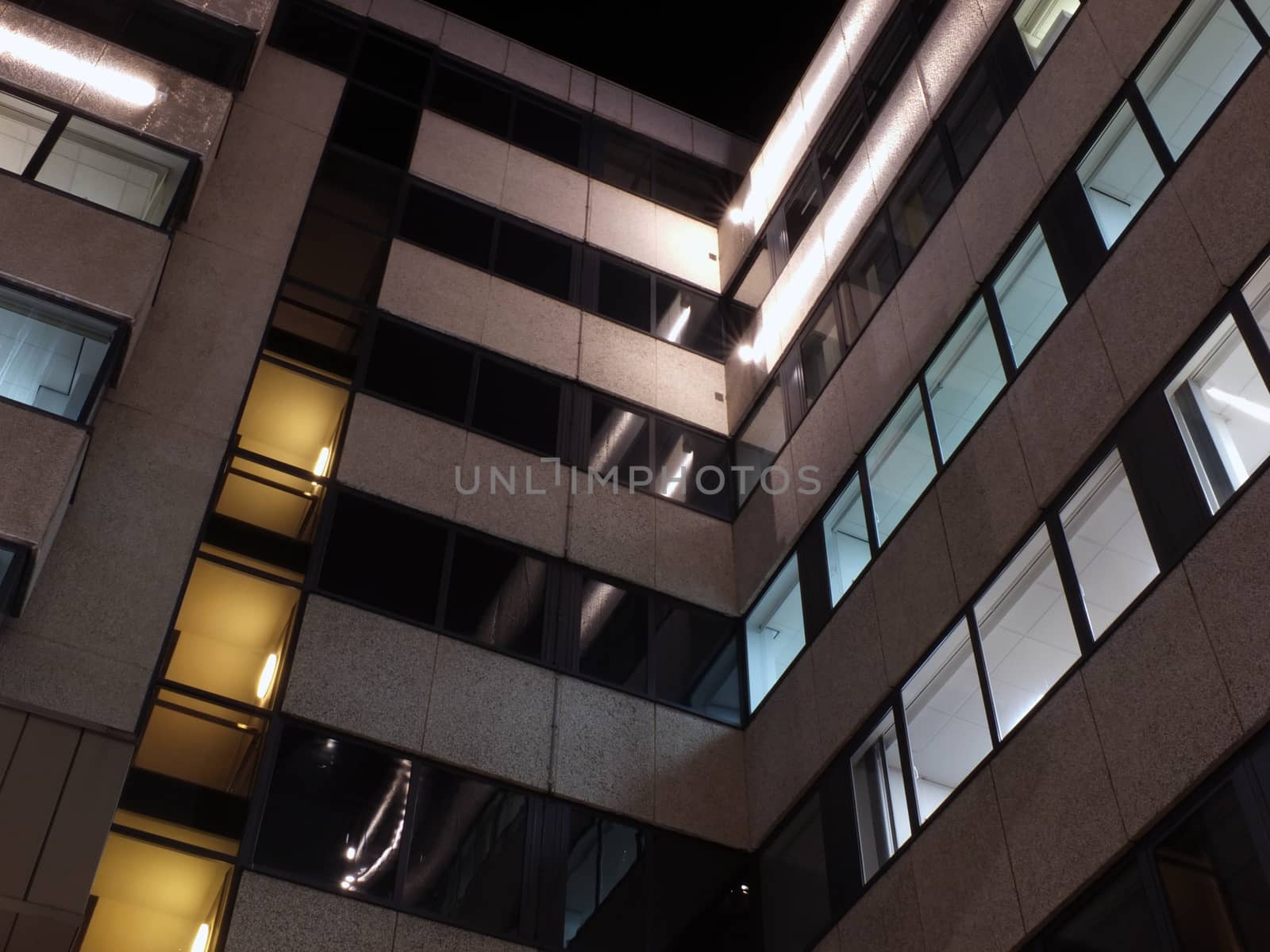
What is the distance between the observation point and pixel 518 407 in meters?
23.3

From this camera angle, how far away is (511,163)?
2791 centimetres

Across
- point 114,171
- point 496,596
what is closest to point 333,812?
point 496,596

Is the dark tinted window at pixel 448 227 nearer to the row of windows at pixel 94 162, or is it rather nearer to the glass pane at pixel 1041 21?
the row of windows at pixel 94 162

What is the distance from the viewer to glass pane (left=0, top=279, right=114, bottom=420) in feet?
56.2

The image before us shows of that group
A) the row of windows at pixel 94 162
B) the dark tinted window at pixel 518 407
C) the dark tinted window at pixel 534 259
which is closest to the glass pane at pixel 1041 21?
the dark tinted window at pixel 518 407

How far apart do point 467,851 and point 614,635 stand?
4.79 meters

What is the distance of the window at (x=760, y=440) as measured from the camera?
2352 centimetres

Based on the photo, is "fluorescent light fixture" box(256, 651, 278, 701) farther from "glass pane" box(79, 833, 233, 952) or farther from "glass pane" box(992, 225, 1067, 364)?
"glass pane" box(992, 225, 1067, 364)

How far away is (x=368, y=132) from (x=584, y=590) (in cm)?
1110

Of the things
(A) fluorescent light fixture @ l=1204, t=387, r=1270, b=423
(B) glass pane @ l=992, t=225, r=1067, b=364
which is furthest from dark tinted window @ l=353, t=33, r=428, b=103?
(A) fluorescent light fixture @ l=1204, t=387, r=1270, b=423

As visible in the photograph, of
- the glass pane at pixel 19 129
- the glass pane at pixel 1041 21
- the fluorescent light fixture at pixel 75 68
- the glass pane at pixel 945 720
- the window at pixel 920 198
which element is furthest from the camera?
the fluorescent light fixture at pixel 75 68

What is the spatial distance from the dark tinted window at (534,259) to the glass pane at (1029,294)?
10385 mm

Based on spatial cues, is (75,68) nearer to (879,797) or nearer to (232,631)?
(232,631)

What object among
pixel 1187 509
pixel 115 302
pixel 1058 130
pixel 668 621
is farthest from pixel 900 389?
pixel 115 302
